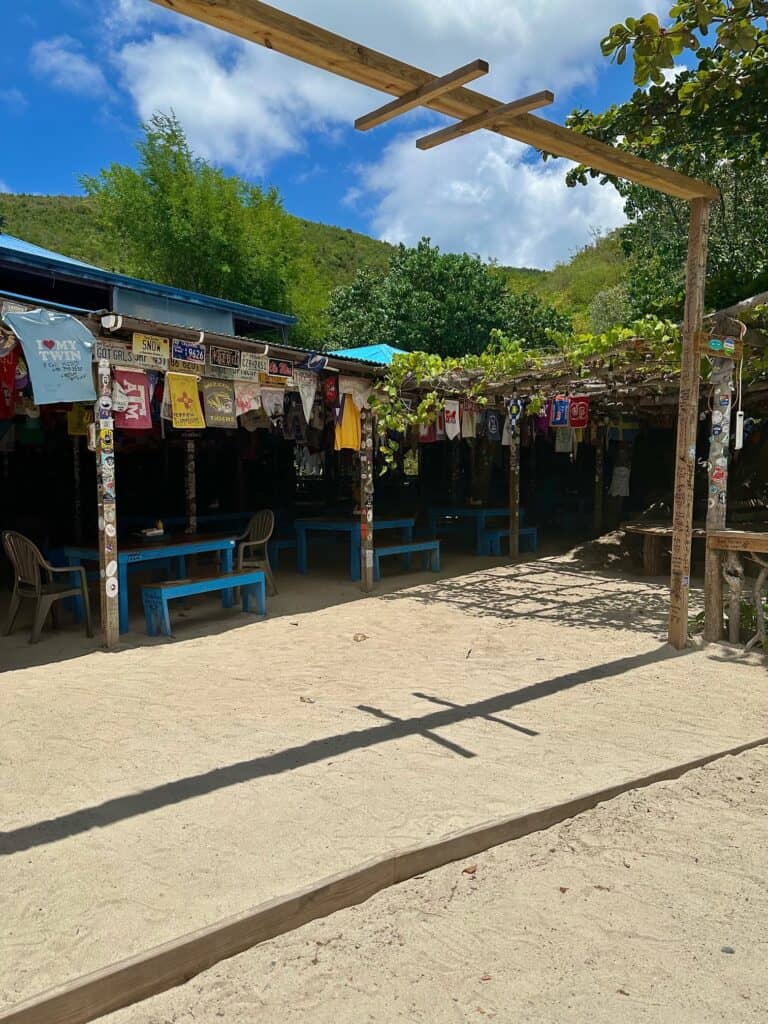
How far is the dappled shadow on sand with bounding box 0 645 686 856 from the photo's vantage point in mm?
3177

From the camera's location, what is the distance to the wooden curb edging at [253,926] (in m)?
2.02

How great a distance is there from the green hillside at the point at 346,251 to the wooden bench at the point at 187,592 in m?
23.6

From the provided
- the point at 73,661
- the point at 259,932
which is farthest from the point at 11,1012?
the point at 73,661

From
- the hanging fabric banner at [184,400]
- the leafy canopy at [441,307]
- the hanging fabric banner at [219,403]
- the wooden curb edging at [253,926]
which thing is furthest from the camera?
the leafy canopy at [441,307]

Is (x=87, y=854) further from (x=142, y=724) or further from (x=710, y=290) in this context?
(x=710, y=290)

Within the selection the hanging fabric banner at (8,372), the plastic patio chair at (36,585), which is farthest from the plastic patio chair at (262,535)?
the hanging fabric banner at (8,372)

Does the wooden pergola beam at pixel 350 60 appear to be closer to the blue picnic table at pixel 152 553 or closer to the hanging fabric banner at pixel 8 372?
the hanging fabric banner at pixel 8 372

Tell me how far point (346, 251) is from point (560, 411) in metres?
45.3

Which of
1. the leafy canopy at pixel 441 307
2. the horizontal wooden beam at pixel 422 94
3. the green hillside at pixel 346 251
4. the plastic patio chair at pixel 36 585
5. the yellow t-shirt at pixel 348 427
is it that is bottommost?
the plastic patio chair at pixel 36 585

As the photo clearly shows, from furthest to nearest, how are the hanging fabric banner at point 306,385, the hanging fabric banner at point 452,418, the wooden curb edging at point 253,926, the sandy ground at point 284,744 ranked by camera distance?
the hanging fabric banner at point 452,418
the hanging fabric banner at point 306,385
the sandy ground at point 284,744
the wooden curb edging at point 253,926

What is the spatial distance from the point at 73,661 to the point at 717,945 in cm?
509

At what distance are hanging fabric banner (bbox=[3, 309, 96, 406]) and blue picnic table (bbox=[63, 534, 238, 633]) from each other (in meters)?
1.73

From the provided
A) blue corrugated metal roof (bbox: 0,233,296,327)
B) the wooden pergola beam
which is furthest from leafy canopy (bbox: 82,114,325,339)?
the wooden pergola beam

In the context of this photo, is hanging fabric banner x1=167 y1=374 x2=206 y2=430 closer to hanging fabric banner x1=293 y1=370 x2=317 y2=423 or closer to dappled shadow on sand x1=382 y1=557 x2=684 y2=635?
hanging fabric banner x1=293 y1=370 x2=317 y2=423
